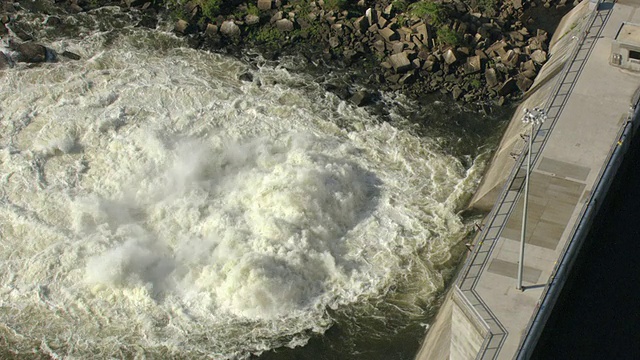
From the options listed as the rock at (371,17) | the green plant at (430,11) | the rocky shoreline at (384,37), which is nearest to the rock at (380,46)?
the rocky shoreline at (384,37)

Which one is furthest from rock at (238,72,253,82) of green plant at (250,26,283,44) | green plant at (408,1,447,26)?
green plant at (408,1,447,26)

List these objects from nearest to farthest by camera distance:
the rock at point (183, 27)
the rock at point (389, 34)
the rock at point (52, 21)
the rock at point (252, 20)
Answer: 1. the rock at point (389, 34)
2. the rock at point (183, 27)
3. the rock at point (252, 20)
4. the rock at point (52, 21)

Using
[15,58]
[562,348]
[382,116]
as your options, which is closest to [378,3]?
[382,116]

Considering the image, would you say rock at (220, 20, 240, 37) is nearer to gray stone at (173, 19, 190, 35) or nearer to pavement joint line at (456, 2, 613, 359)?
gray stone at (173, 19, 190, 35)

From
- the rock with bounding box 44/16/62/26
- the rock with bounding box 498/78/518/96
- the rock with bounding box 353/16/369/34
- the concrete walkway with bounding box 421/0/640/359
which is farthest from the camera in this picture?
the rock with bounding box 44/16/62/26

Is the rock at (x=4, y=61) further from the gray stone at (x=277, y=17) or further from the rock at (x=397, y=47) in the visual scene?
the rock at (x=397, y=47)

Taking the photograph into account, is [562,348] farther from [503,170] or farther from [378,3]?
[378,3]

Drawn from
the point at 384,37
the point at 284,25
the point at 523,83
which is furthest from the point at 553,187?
the point at 284,25
